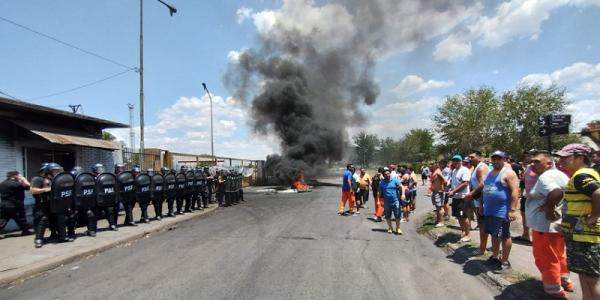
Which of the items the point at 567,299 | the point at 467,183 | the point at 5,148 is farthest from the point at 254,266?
the point at 5,148

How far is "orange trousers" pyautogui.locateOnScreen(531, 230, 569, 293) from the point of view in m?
4.29

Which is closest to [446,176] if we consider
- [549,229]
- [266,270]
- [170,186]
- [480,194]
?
[480,194]

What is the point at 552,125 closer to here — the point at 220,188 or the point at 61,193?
the point at 220,188

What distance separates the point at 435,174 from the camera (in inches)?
378

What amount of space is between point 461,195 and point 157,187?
7611 millimetres

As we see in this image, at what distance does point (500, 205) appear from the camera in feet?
18.2

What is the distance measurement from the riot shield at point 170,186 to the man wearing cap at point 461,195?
7551mm

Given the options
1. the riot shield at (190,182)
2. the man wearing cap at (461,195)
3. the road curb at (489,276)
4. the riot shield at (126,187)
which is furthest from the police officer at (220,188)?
the road curb at (489,276)

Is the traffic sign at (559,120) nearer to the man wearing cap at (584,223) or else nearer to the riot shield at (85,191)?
the man wearing cap at (584,223)

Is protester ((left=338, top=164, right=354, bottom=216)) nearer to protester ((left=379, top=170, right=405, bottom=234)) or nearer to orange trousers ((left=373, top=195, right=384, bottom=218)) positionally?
orange trousers ((left=373, top=195, right=384, bottom=218))

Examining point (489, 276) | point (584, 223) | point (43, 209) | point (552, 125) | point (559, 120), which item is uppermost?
point (559, 120)

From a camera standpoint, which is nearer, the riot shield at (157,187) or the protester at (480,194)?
the protester at (480,194)

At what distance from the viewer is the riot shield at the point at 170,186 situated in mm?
11531

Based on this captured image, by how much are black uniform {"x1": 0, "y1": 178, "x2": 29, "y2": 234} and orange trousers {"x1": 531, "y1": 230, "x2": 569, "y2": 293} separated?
30.4 ft
